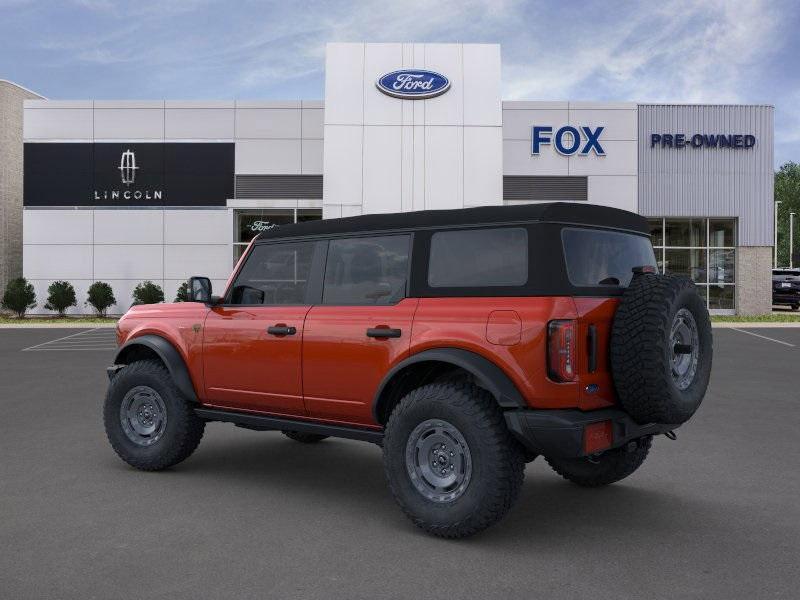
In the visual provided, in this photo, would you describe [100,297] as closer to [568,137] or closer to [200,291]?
[568,137]

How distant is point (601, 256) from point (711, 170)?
28.7 m

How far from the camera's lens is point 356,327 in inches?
197

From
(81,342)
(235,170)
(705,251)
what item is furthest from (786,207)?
(81,342)

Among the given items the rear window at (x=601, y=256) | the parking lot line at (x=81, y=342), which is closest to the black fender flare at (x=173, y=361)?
the rear window at (x=601, y=256)

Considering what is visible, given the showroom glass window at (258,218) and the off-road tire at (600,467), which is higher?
the showroom glass window at (258,218)

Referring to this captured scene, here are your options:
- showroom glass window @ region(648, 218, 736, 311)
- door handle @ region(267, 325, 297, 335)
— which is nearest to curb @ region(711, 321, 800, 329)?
showroom glass window @ region(648, 218, 736, 311)

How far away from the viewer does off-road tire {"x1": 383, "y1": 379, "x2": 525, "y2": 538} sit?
4.32 m

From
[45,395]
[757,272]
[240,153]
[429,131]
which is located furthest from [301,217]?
[45,395]

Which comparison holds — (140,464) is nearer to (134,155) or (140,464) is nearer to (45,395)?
(45,395)

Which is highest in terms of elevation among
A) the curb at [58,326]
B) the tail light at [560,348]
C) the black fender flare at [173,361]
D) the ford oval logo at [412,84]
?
the ford oval logo at [412,84]

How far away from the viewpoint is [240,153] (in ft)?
99.1

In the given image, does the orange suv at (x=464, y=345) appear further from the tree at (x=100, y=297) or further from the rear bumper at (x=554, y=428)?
the tree at (x=100, y=297)

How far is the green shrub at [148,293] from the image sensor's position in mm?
28688

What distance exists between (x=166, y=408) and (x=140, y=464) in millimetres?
480
